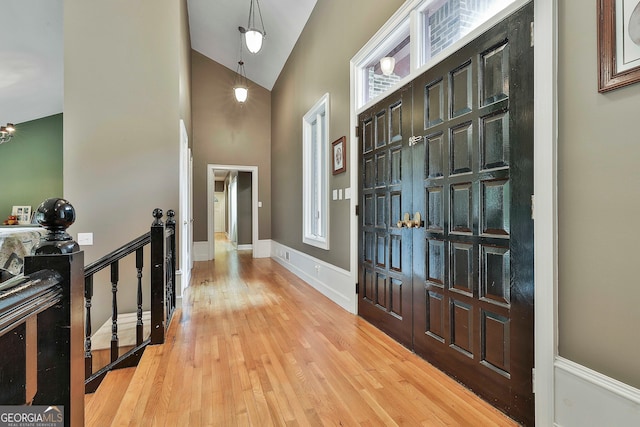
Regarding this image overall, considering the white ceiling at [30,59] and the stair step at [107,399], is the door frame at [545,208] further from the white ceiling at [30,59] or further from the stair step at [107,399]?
the white ceiling at [30,59]

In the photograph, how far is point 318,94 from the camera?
13.5ft

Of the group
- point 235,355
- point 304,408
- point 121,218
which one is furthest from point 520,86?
point 121,218

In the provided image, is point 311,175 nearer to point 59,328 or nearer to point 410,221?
point 410,221

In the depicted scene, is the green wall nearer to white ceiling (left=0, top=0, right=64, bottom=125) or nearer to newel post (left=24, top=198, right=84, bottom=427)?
white ceiling (left=0, top=0, right=64, bottom=125)

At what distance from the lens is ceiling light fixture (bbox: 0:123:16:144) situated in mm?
5879

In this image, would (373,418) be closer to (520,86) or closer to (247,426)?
(247,426)

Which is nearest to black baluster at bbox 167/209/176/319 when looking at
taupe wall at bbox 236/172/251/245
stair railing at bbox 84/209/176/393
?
stair railing at bbox 84/209/176/393

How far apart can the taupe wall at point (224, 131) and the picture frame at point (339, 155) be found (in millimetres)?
3726

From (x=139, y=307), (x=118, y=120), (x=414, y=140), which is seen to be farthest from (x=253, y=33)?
(x=139, y=307)

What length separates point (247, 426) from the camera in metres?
1.44

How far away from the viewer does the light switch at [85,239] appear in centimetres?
305

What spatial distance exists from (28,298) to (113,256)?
5.63ft

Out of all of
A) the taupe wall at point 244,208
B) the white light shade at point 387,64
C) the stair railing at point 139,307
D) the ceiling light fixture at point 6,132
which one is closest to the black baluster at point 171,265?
the stair railing at point 139,307

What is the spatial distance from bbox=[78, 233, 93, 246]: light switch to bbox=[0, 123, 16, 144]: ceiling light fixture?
4.88 m
